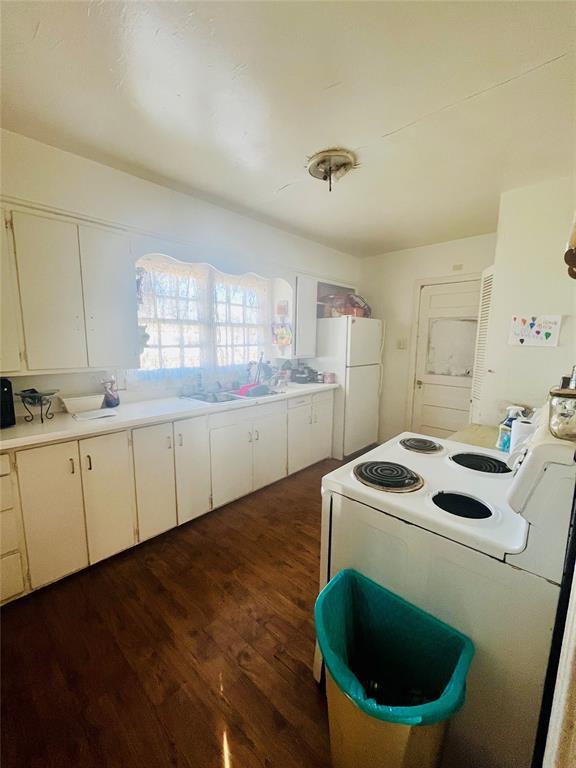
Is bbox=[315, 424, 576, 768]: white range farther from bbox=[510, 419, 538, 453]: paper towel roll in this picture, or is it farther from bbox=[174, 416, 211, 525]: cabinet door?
bbox=[174, 416, 211, 525]: cabinet door

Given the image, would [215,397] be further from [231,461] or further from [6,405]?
[6,405]

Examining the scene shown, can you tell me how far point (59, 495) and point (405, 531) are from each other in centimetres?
183

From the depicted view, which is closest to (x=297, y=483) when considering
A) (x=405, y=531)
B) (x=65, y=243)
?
(x=405, y=531)

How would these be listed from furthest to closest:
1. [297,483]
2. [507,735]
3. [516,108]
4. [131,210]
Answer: [297,483], [131,210], [516,108], [507,735]

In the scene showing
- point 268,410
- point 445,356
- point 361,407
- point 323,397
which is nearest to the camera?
point 268,410

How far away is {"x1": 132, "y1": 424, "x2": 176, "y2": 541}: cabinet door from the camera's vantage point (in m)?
2.05

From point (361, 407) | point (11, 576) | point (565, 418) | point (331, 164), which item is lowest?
point (11, 576)

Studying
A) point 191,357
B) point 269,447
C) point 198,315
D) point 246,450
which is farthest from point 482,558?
point 198,315

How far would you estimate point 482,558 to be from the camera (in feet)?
2.93

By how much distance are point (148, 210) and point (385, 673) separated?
2.86 metres

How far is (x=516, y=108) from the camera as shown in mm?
1448

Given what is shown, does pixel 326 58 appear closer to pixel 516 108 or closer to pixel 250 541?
pixel 516 108

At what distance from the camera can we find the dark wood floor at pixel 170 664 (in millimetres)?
1093

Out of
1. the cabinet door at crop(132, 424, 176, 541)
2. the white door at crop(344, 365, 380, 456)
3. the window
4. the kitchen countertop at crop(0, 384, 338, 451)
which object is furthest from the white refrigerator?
the cabinet door at crop(132, 424, 176, 541)
